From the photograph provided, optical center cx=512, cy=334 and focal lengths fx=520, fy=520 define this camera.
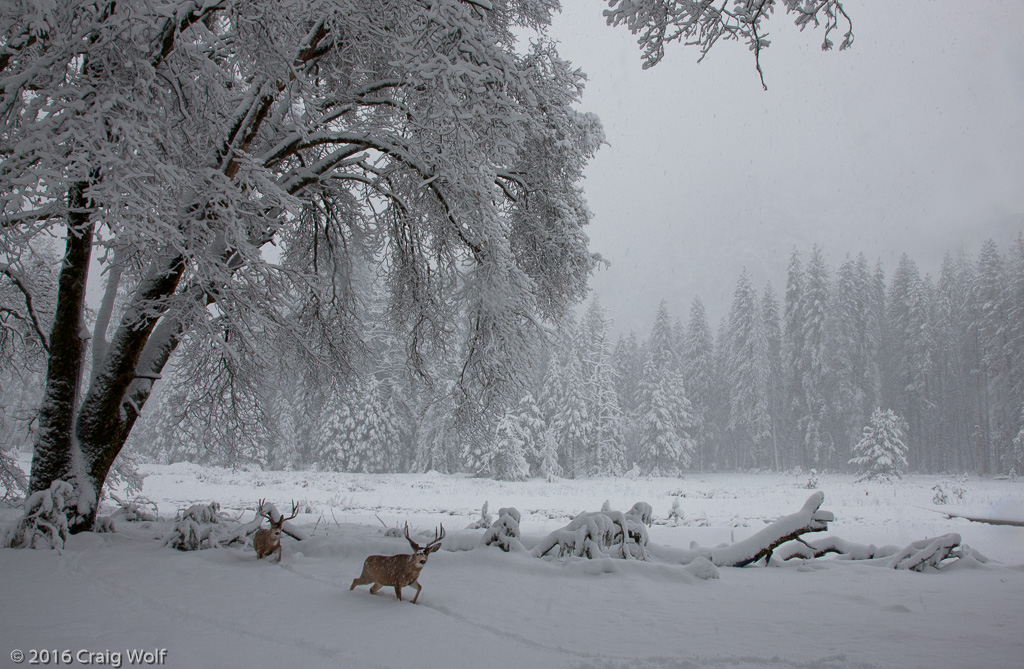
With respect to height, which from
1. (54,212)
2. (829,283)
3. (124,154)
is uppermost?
(829,283)

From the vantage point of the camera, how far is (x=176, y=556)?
17.2ft

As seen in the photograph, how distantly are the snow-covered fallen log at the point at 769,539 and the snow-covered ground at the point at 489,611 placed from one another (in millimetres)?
303

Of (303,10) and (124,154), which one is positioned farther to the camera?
(303,10)

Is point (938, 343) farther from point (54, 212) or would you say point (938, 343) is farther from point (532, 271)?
point (54, 212)

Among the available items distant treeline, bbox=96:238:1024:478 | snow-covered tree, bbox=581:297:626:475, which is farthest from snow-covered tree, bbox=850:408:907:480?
snow-covered tree, bbox=581:297:626:475

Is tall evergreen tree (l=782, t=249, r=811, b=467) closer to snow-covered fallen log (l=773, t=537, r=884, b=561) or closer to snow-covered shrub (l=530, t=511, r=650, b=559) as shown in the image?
snow-covered fallen log (l=773, t=537, r=884, b=561)

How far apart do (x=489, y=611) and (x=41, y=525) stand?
17.7ft

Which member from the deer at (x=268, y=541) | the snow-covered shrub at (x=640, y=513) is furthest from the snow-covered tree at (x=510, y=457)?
the deer at (x=268, y=541)

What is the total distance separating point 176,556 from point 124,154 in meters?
3.84

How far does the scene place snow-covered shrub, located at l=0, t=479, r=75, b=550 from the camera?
5547mm

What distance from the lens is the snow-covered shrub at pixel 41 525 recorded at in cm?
555

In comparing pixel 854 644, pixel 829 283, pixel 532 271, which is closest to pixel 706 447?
pixel 829 283

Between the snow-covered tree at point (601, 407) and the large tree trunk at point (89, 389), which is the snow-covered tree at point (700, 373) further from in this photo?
the large tree trunk at point (89, 389)

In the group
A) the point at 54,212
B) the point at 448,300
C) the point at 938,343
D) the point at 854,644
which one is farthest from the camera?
the point at 938,343
